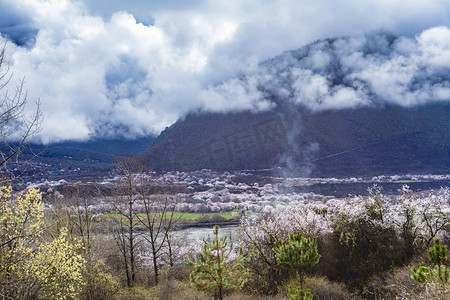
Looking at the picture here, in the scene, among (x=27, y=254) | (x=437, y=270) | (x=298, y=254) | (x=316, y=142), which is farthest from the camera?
(x=316, y=142)

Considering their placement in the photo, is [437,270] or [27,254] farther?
[27,254]

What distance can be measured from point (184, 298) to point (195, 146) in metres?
114

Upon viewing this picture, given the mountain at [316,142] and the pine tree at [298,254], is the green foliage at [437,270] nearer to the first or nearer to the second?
the pine tree at [298,254]

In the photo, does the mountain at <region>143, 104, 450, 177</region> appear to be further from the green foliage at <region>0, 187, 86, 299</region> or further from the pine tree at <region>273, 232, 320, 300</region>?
the green foliage at <region>0, 187, 86, 299</region>

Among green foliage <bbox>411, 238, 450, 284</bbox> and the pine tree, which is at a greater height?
green foliage <bbox>411, 238, 450, 284</bbox>

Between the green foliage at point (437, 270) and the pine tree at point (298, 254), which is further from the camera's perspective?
the pine tree at point (298, 254)

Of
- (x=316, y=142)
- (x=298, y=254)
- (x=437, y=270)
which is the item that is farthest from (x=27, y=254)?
(x=316, y=142)

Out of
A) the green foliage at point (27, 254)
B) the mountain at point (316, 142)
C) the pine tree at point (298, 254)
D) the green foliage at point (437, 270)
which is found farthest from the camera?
the mountain at point (316, 142)

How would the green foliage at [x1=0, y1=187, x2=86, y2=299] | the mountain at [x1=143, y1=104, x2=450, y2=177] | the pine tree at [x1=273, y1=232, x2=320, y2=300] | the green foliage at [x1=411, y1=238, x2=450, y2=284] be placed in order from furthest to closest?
the mountain at [x1=143, y1=104, x2=450, y2=177], the pine tree at [x1=273, y1=232, x2=320, y2=300], the green foliage at [x1=0, y1=187, x2=86, y2=299], the green foliage at [x1=411, y1=238, x2=450, y2=284]

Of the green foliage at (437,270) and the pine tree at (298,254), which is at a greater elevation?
the green foliage at (437,270)

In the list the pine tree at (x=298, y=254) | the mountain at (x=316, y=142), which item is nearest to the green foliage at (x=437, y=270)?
the pine tree at (x=298, y=254)

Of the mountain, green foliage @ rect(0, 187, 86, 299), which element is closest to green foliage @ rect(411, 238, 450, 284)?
green foliage @ rect(0, 187, 86, 299)

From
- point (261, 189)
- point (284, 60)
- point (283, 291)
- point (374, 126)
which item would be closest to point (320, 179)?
point (261, 189)

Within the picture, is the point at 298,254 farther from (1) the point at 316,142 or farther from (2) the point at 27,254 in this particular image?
(1) the point at 316,142
